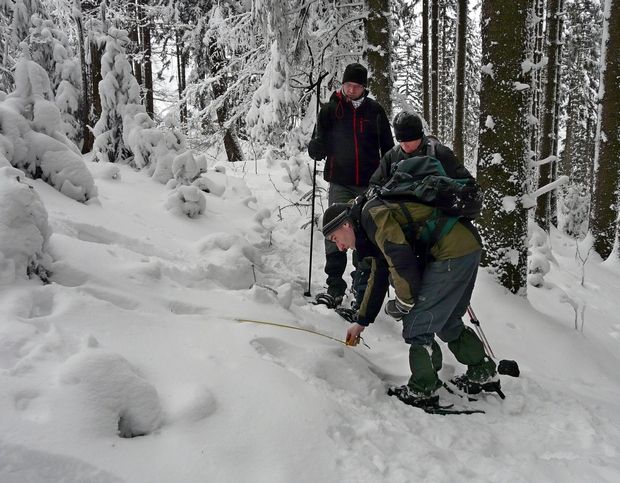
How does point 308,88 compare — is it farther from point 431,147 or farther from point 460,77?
point 460,77

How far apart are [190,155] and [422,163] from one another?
4.79 m

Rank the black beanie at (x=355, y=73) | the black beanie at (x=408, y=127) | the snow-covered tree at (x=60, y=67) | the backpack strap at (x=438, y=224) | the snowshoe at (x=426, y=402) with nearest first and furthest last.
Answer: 1. the backpack strap at (x=438, y=224)
2. the snowshoe at (x=426, y=402)
3. the black beanie at (x=408, y=127)
4. the black beanie at (x=355, y=73)
5. the snow-covered tree at (x=60, y=67)

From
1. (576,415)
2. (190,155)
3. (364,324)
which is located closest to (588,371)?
(576,415)

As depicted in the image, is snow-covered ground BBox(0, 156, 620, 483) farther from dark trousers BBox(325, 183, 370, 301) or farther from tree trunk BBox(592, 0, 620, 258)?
tree trunk BBox(592, 0, 620, 258)

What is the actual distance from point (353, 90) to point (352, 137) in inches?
18.4

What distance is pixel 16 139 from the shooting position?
189 inches

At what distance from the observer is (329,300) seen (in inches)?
189

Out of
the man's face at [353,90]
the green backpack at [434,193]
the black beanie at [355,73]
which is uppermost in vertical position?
the black beanie at [355,73]

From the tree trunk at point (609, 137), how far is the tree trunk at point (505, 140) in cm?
466

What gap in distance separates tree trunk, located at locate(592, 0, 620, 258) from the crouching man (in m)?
7.27

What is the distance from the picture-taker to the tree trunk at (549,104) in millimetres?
12023

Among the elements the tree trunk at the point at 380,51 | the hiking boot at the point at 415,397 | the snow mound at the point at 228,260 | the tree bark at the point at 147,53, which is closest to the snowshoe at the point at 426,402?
Answer: the hiking boot at the point at 415,397

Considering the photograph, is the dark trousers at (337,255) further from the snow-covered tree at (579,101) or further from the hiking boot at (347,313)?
the snow-covered tree at (579,101)

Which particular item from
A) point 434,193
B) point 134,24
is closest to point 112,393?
point 434,193
